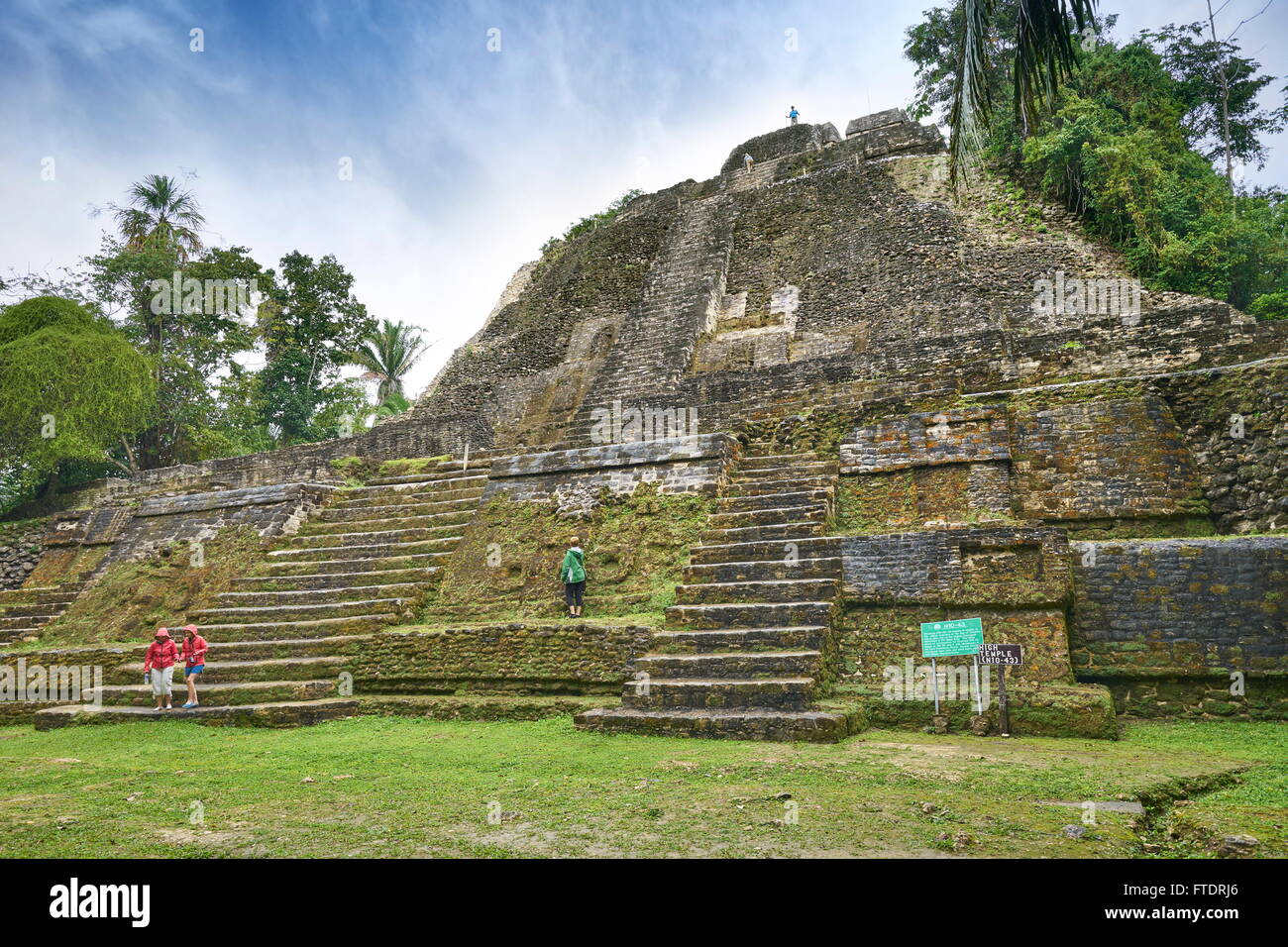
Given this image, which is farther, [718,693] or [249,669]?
[249,669]

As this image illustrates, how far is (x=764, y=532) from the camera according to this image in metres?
7.18

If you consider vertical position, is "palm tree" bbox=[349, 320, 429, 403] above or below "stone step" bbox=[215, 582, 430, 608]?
above

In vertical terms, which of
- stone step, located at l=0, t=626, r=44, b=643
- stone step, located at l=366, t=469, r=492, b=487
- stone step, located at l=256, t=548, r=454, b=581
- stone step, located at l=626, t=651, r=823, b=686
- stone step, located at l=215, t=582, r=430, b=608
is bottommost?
stone step, located at l=0, t=626, r=44, b=643

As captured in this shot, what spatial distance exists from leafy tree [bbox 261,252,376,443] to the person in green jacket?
1724 centimetres

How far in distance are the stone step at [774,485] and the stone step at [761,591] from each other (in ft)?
4.95

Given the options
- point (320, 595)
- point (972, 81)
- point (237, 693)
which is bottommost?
point (237, 693)

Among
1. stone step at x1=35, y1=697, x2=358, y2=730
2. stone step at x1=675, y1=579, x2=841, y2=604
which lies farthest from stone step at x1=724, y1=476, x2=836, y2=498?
stone step at x1=35, y1=697, x2=358, y2=730

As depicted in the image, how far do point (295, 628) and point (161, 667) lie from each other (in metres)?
1.20

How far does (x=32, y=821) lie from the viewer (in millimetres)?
3771

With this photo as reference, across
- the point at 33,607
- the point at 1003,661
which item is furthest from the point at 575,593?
the point at 33,607

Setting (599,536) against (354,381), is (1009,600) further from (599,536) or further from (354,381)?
(354,381)

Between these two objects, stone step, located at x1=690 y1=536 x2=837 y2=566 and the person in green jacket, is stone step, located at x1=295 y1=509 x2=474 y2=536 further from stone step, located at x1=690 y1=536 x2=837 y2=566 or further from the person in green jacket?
stone step, located at x1=690 y1=536 x2=837 y2=566

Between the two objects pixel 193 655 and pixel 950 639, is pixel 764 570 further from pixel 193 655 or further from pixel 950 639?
pixel 193 655

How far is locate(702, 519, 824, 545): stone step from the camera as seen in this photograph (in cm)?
695
